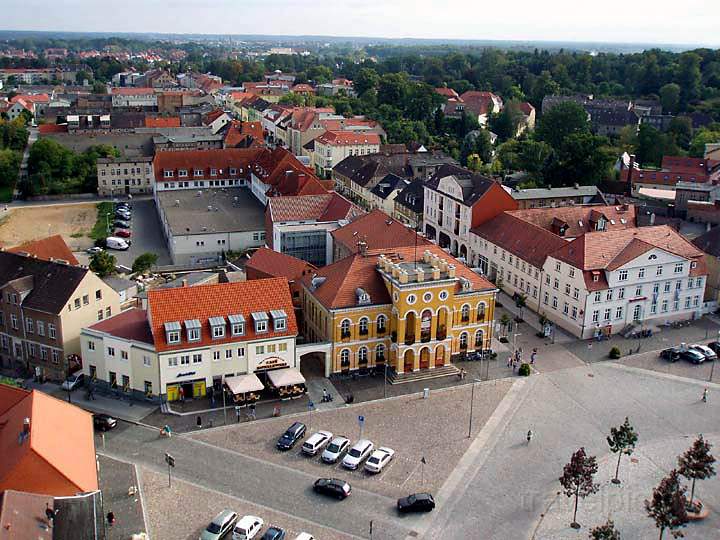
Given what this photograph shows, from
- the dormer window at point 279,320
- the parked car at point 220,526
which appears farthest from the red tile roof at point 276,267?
the parked car at point 220,526

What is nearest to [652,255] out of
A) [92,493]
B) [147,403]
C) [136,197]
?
[147,403]

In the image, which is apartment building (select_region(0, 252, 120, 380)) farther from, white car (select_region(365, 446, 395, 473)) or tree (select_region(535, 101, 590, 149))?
tree (select_region(535, 101, 590, 149))

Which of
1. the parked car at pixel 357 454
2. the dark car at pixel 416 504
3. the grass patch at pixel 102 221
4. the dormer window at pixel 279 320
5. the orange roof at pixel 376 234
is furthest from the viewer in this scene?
the grass patch at pixel 102 221

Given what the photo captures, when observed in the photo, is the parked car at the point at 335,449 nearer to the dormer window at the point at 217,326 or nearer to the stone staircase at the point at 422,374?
the stone staircase at the point at 422,374

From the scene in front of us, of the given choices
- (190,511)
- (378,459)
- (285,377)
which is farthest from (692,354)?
(190,511)

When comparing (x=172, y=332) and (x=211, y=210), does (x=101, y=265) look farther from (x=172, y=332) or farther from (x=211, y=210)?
(x=211, y=210)

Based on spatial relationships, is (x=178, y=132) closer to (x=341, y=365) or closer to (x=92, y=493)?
(x=341, y=365)
